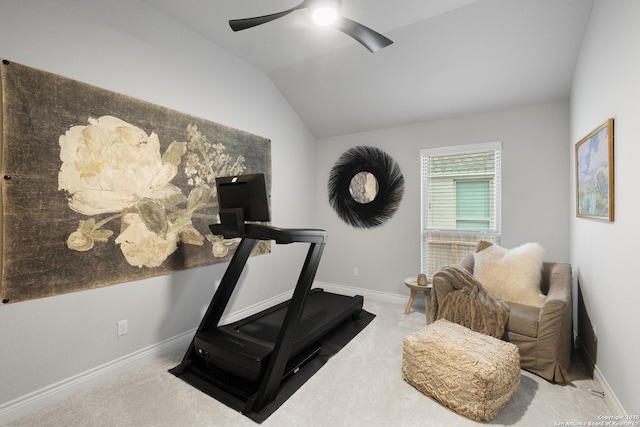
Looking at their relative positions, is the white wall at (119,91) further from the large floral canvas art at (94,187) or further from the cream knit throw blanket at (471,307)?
the cream knit throw blanket at (471,307)

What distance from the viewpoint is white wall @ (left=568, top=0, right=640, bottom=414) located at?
5.13 ft

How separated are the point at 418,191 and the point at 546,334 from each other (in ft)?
7.05

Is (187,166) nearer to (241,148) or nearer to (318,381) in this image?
(241,148)

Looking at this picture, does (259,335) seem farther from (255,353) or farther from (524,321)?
(524,321)

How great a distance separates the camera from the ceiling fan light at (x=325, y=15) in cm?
188

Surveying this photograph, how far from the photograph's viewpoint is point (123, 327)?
7.46ft

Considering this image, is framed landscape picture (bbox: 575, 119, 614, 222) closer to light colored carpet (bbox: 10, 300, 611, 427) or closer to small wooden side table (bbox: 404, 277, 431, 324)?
light colored carpet (bbox: 10, 300, 611, 427)

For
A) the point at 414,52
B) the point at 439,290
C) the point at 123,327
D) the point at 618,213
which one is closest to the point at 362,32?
the point at 414,52

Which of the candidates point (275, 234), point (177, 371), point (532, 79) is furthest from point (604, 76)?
point (177, 371)

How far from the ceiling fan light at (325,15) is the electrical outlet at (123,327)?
2738 mm

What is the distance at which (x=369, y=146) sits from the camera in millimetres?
4227

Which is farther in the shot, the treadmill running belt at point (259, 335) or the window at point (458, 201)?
the window at point (458, 201)

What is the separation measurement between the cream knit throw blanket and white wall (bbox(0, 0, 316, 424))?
2.18 metres

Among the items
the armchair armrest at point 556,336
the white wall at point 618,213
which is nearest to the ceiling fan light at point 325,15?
the white wall at point 618,213
